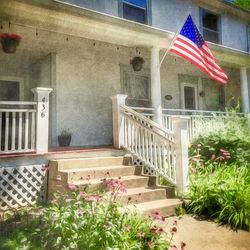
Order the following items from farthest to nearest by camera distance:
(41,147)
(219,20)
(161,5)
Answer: (219,20) → (161,5) → (41,147)

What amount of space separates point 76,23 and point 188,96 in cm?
647

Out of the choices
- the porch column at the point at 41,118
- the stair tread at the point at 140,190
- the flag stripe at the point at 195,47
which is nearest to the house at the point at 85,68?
the porch column at the point at 41,118

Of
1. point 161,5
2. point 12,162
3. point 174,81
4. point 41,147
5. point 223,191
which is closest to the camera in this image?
point 223,191

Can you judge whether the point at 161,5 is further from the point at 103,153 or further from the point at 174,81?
the point at 103,153

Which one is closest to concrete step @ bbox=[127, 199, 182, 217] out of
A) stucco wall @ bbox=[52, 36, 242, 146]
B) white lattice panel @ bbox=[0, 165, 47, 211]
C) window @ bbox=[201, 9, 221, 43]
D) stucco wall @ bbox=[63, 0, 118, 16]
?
white lattice panel @ bbox=[0, 165, 47, 211]

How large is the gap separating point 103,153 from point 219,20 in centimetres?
958

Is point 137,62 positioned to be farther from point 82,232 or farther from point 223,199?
point 82,232

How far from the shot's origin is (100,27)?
7.18 m

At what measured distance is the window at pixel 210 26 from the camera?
1214cm

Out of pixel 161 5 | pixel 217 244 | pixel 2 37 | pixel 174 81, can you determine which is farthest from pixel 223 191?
pixel 161 5

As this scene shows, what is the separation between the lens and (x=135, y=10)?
9.61 metres

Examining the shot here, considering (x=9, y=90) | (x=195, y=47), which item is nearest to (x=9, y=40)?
(x=9, y=90)

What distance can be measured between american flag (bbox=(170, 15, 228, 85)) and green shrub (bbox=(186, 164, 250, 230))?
2820mm

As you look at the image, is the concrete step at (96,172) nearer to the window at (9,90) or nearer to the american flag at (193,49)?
the american flag at (193,49)
